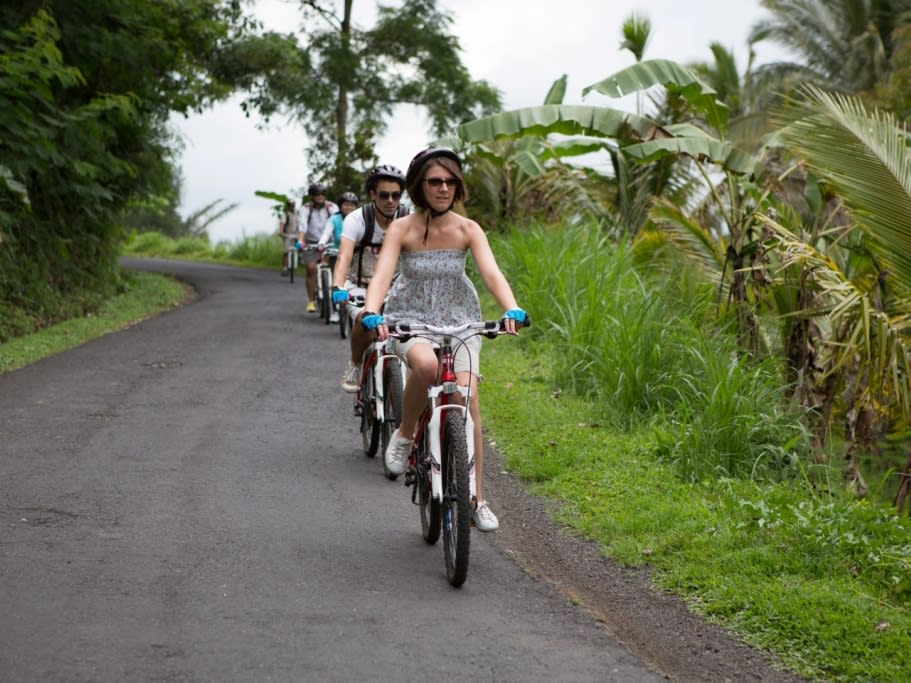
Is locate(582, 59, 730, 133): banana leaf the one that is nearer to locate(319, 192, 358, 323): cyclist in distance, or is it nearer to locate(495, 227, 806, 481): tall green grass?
locate(495, 227, 806, 481): tall green grass

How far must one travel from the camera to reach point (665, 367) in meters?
10.4

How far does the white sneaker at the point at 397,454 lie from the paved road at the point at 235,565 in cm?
37

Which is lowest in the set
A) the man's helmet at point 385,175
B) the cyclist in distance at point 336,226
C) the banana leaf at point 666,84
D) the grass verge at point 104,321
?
the grass verge at point 104,321

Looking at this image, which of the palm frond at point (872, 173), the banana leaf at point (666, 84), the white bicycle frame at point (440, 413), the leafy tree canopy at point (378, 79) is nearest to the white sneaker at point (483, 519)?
the white bicycle frame at point (440, 413)

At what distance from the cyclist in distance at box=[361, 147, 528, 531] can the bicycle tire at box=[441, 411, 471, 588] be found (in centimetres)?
19

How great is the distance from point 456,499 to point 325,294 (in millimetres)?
12720

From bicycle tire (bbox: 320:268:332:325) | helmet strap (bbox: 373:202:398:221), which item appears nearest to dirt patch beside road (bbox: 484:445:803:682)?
helmet strap (bbox: 373:202:398:221)

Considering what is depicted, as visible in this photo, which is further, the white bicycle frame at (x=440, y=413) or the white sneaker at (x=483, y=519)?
the white sneaker at (x=483, y=519)

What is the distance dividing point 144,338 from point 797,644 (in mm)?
12599

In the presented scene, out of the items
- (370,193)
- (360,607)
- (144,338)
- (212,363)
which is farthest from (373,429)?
(144,338)

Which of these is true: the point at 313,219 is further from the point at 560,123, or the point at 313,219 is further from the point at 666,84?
the point at 666,84

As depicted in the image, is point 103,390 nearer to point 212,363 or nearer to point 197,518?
point 212,363

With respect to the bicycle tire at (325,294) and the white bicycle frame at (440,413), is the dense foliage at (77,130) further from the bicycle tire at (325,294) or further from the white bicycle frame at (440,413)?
the white bicycle frame at (440,413)

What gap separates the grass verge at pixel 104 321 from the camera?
1472 cm
